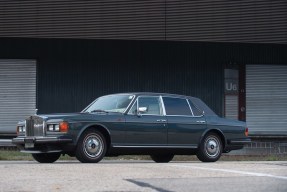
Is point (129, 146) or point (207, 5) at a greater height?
point (207, 5)

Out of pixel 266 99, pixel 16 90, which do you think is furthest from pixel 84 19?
pixel 266 99

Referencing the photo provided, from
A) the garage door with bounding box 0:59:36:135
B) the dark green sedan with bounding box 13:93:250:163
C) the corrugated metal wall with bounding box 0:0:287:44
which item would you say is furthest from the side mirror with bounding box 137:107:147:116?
the garage door with bounding box 0:59:36:135

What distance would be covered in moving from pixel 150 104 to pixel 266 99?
1522 cm

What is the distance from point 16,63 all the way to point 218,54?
27.0 feet

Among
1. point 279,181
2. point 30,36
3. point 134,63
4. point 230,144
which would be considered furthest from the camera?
point 134,63

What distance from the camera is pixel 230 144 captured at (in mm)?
15250

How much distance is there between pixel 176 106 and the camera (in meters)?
15.0

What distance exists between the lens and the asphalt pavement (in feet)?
28.7

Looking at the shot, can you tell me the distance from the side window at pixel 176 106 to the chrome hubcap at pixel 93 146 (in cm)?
193

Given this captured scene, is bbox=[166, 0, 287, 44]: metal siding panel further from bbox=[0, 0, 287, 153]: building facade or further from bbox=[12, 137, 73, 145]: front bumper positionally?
bbox=[12, 137, 73, 145]: front bumper

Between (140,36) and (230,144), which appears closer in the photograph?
(230,144)

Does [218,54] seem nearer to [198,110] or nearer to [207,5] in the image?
[207,5]

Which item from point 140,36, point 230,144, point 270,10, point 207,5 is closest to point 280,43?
point 270,10

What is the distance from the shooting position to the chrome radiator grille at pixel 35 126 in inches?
540
